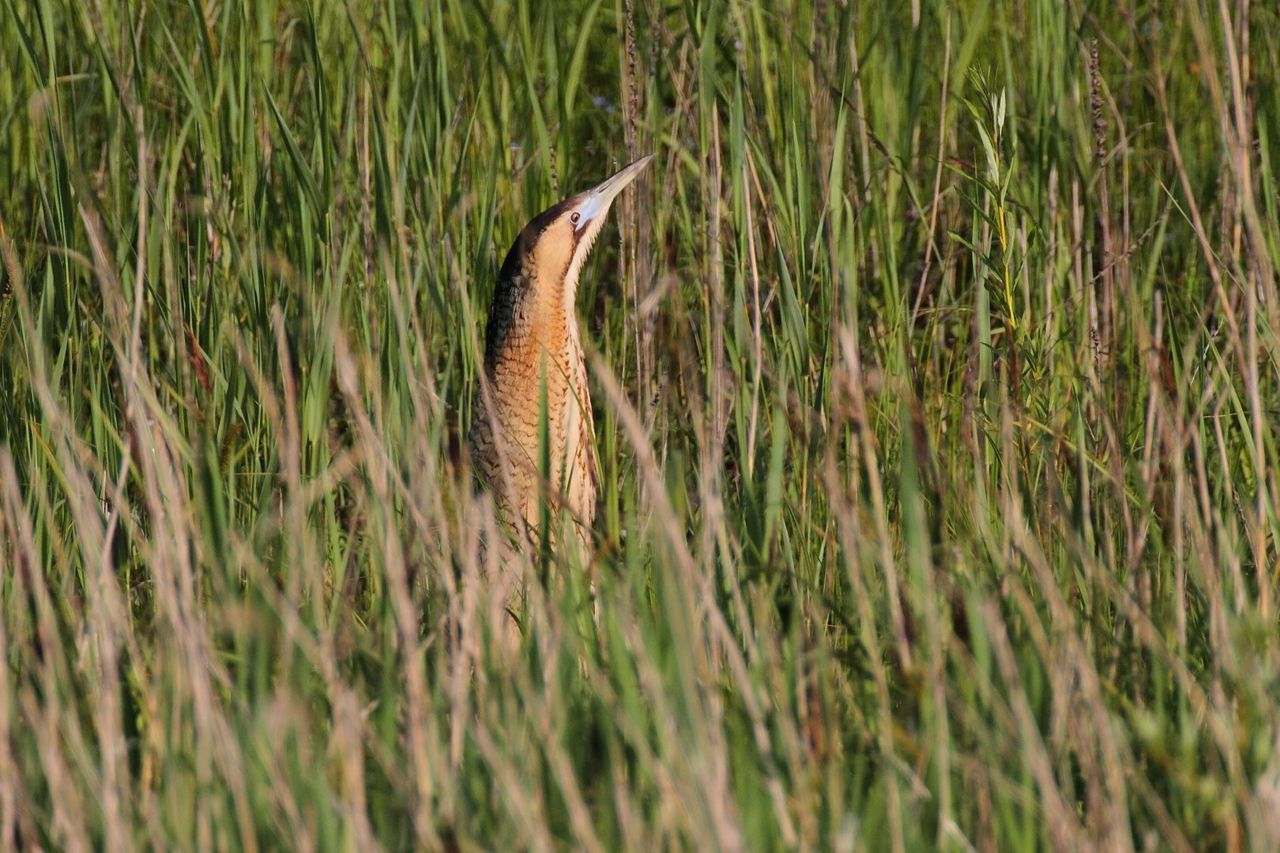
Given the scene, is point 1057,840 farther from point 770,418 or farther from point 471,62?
point 471,62

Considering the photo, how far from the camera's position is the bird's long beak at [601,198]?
3.45 metres

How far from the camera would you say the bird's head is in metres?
3.46

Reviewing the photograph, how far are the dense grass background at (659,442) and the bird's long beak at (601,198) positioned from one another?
49mm

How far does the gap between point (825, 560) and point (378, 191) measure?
115 cm

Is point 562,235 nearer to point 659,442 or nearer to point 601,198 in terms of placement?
point 601,198

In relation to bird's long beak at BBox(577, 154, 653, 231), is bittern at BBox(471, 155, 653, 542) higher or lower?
lower

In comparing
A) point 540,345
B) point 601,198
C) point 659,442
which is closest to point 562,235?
point 601,198

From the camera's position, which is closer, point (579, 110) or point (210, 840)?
point (210, 840)

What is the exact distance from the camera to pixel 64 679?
7.38 ft

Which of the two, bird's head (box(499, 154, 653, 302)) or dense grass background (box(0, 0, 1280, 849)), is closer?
dense grass background (box(0, 0, 1280, 849))

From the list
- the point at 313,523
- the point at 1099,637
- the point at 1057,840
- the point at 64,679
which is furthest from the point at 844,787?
the point at 313,523

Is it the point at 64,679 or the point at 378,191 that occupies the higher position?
the point at 378,191

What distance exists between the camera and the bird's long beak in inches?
136

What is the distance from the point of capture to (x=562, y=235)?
3527 mm
